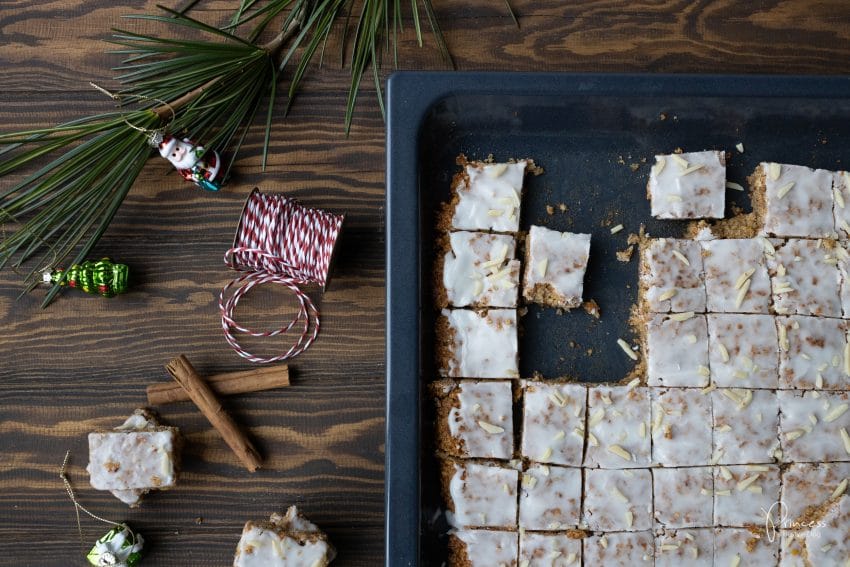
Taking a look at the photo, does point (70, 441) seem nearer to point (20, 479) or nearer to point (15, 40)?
point (20, 479)

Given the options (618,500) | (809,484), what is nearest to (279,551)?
(618,500)

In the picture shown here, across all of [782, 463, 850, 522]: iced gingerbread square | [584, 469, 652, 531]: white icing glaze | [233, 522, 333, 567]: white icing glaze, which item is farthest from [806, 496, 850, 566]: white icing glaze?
[233, 522, 333, 567]: white icing glaze

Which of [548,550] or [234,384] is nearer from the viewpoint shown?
[548,550]

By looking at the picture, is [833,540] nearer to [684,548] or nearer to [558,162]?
[684,548]

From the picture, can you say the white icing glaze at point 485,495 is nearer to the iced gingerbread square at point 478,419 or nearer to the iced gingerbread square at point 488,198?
the iced gingerbread square at point 478,419

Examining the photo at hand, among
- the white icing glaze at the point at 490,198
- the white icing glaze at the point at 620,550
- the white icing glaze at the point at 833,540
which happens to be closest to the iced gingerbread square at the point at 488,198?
the white icing glaze at the point at 490,198

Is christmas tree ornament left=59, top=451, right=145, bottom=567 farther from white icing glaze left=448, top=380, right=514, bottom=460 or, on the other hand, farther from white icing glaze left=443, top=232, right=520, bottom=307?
white icing glaze left=443, top=232, right=520, bottom=307

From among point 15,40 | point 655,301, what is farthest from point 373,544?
point 15,40
